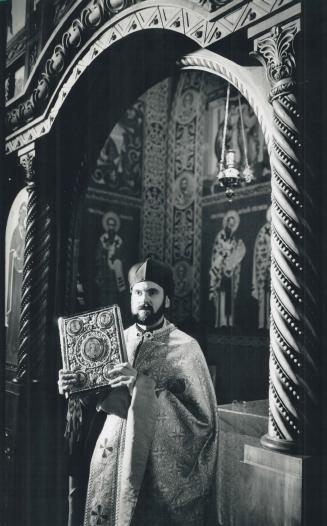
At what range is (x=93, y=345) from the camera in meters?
2.25

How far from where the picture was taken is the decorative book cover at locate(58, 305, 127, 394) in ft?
7.22

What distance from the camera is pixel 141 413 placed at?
2.23m

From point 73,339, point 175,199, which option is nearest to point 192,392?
point 73,339

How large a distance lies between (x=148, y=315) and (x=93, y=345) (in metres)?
0.35

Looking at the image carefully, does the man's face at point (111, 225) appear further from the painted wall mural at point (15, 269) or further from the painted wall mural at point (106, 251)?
the painted wall mural at point (15, 269)

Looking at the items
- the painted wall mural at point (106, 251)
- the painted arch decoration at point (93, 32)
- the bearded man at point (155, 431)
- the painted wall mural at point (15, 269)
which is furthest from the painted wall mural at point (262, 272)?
the bearded man at point (155, 431)

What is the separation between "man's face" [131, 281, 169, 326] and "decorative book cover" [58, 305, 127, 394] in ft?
0.69

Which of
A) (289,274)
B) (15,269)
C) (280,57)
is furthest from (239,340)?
(280,57)

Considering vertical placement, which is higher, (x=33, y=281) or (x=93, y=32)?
(x=93, y=32)

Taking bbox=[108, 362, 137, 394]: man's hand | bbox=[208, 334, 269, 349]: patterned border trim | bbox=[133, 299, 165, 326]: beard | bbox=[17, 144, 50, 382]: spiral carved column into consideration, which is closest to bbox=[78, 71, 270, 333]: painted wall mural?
bbox=[208, 334, 269, 349]: patterned border trim

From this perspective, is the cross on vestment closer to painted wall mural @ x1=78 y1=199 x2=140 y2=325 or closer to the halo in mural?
painted wall mural @ x1=78 y1=199 x2=140 y2=325

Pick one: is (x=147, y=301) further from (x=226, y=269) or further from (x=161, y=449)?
(x=226, y=269)

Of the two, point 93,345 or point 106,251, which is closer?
point 93,345

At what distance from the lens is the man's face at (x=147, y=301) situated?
243 centimetres
